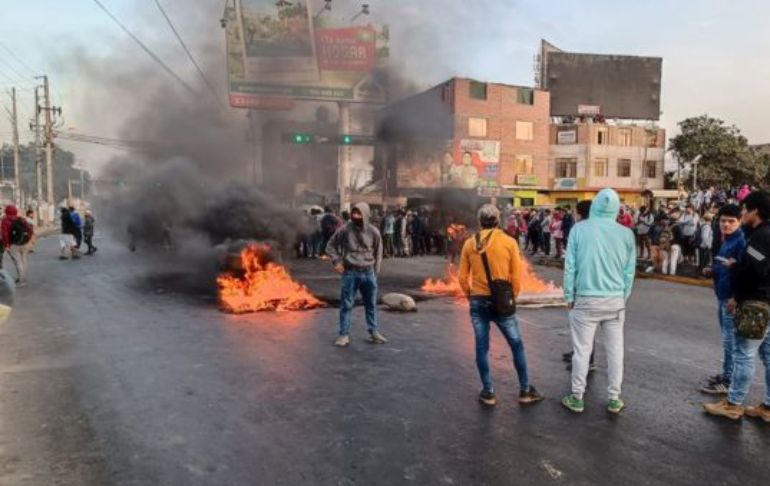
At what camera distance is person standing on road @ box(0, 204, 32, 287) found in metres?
10.5

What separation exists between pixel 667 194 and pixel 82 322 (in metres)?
44.2

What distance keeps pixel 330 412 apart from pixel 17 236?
9.45m

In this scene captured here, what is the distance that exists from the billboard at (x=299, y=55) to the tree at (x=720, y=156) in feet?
85.7

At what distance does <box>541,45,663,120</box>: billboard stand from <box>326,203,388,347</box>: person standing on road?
39720 mm

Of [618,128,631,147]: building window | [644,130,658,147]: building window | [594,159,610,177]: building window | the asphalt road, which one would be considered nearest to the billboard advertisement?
the asphalt road

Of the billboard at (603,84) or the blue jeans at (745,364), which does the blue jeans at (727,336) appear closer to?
the blue jeans at (745,364)

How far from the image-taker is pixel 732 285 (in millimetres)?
4031

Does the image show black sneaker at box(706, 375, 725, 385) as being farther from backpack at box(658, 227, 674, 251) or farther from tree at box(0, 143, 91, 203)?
tree at box(0, 143, 91, 203)

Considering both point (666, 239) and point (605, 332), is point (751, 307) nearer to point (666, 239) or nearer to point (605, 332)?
point (605, 332)

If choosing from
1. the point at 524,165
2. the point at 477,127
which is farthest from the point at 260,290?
the point at 524,165

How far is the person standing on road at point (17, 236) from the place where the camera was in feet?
34.3

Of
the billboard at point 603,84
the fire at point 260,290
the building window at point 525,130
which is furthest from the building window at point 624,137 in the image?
the fire at point 260,290

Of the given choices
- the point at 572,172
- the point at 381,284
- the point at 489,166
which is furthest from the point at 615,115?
the point at 381,284

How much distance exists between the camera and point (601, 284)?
404 cm
